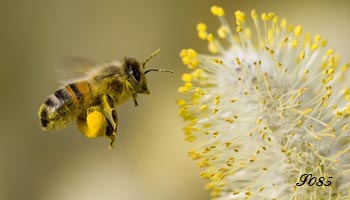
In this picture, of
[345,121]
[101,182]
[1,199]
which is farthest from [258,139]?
[1,199]

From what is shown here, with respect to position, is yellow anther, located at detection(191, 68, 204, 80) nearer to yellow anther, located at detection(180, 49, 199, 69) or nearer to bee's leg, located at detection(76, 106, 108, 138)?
yellow anther, located at detection(180, 49, 199, 69)

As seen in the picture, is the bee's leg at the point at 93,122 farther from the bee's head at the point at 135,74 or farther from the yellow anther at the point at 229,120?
the yellow anther at the point at 229,120

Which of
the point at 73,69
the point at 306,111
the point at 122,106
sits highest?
the point at 122,106

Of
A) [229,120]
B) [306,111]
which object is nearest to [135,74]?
[229,120]

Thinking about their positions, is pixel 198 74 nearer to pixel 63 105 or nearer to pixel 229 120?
pixel 229 120

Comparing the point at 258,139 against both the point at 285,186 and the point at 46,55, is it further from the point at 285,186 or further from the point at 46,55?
the point at 46,55

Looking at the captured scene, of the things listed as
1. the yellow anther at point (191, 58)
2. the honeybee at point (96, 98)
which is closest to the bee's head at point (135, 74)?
the honeybee at point (96, 98)
